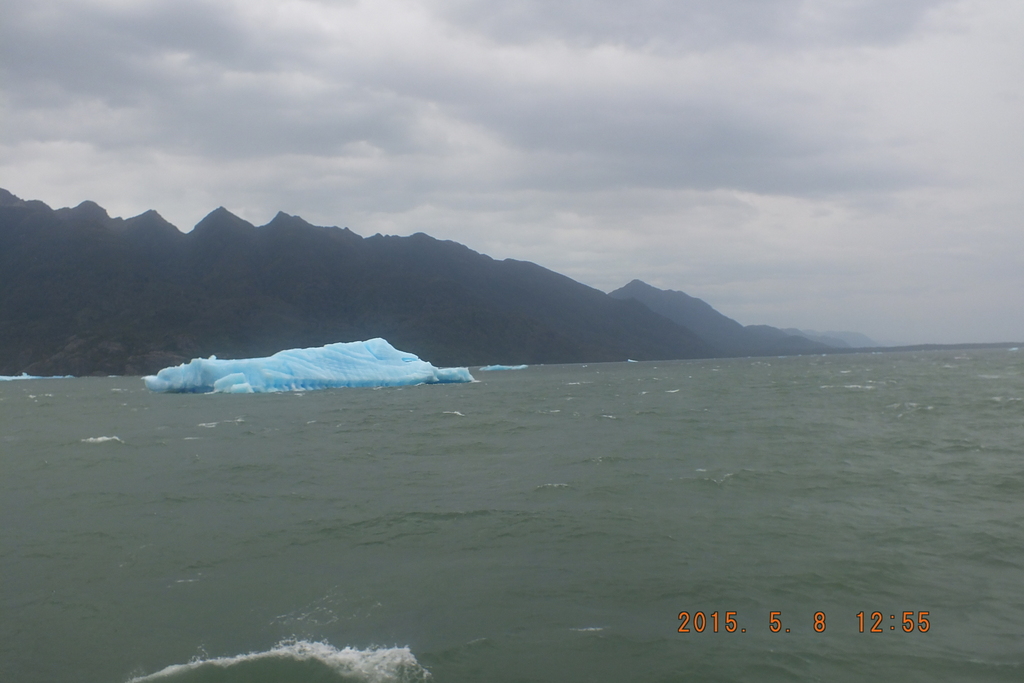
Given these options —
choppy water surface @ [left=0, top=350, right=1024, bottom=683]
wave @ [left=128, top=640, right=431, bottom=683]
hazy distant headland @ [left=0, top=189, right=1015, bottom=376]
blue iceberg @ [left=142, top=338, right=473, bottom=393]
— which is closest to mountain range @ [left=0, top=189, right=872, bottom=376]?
hazy distant headland @ [left=0, top=189, right=1015, bottom=376]

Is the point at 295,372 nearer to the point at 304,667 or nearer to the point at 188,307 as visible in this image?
the point at 304,667

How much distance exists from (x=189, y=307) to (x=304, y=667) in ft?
548

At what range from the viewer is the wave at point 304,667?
5773 mm

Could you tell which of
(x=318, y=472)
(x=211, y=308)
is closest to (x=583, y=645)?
(x=318, y=472)

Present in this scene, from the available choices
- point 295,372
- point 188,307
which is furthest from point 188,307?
point 295,372

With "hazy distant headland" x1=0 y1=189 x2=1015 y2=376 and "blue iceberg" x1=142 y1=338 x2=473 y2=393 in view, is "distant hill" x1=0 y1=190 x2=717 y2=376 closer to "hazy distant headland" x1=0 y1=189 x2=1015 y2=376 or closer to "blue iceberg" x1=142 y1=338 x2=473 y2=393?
"hazy distant headland" x1=0 y1=189 x2=1015 y2=376

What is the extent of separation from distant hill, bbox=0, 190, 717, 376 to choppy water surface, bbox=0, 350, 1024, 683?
126641 mm

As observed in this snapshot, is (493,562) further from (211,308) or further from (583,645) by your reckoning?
(211,308)

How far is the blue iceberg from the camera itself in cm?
4662

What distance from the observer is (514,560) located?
28.6ft

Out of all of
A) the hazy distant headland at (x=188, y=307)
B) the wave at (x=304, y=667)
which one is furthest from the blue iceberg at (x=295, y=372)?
the hazy distant headland at (x=188, y=307)

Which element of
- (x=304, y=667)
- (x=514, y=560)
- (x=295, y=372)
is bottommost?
(x=304, y=667)

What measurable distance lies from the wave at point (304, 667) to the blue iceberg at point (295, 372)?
137ft

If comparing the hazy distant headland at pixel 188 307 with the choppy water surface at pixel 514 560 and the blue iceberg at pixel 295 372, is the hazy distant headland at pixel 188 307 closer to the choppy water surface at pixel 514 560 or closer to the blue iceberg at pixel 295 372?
the blue iceberg at pixel 295 372
